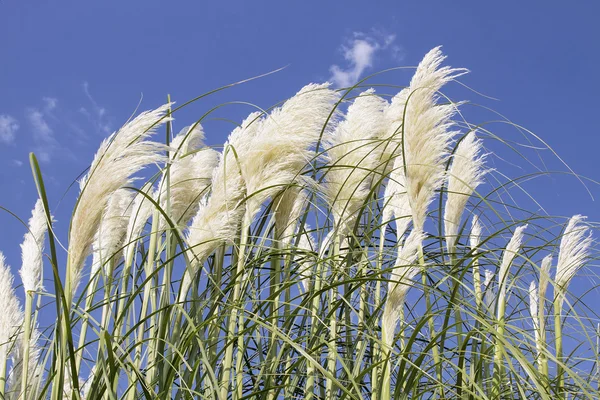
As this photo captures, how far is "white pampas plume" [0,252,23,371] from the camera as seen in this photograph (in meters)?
3.40

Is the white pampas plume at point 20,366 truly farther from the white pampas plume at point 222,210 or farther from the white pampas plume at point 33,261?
the white pampas plume at point 222,210

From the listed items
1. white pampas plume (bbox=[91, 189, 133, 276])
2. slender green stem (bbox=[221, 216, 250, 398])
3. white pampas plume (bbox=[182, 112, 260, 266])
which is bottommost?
slender green stem (bbox=[221, 216, 250, 398])

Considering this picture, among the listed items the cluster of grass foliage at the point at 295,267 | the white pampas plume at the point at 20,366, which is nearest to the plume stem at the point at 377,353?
the cluster of grass foliage at the point at 295,267

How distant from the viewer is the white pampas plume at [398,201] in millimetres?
2723

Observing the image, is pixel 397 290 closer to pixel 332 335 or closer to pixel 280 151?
pixel 332 335

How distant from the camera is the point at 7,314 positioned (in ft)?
11.2

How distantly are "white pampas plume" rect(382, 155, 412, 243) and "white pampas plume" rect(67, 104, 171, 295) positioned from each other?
3.12 ft

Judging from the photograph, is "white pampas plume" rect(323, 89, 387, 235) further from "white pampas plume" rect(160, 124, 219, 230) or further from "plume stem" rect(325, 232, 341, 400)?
"white pampas plume" rect(160, 124, 219, 230)

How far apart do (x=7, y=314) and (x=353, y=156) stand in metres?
1.83

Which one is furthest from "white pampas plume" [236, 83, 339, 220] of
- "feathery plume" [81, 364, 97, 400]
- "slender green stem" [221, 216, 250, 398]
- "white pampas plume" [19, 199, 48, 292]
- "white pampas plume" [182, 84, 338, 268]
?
"white pampas plume" [19, 199, 48, 292]

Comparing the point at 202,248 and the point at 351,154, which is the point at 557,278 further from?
the point at 202,248

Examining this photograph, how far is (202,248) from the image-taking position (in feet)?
8.16

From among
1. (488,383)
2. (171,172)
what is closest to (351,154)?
(171,172)

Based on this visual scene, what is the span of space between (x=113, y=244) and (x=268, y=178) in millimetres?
1128
